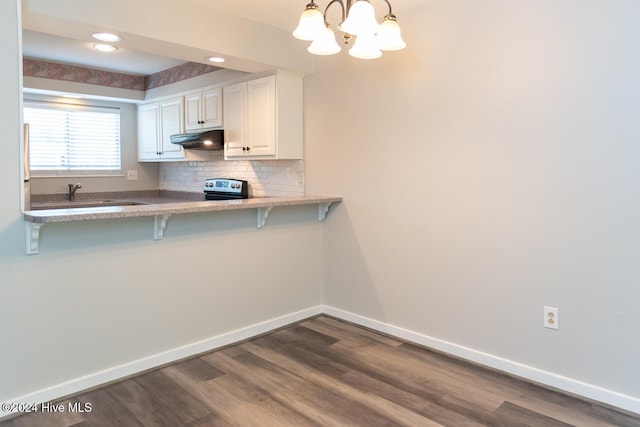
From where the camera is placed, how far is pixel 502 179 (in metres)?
2.68

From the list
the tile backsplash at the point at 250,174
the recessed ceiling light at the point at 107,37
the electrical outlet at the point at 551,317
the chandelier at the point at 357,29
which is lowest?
the electrical outlet at the point at 551,317

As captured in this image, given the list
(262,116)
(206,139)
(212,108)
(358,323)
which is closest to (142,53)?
(212,108)

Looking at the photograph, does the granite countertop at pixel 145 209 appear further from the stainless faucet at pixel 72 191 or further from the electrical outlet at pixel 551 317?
the stainless faucet at pixel 72 191

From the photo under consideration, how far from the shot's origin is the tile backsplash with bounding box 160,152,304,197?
13.2ft

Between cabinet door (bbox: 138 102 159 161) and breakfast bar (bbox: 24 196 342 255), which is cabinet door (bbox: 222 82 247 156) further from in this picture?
cabinet door (bbox: 138 102 159 161)

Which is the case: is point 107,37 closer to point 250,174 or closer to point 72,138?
point 250,174

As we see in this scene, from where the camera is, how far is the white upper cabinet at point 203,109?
4199mm

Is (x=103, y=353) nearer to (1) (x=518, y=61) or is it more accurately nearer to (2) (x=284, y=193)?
(2) (x=284, y=193)

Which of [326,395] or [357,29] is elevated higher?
[357,29]

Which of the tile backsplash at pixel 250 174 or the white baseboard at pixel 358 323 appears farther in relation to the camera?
the tile backsplash at pixel 250 174

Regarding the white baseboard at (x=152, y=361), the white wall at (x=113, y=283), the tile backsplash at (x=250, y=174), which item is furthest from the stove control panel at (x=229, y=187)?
the white baseboard at (x=152, y=361)

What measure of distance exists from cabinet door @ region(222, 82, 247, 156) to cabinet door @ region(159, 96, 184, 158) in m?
0.83

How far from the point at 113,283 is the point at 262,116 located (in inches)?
72.0

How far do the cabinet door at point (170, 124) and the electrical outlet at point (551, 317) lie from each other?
3.71 meters
